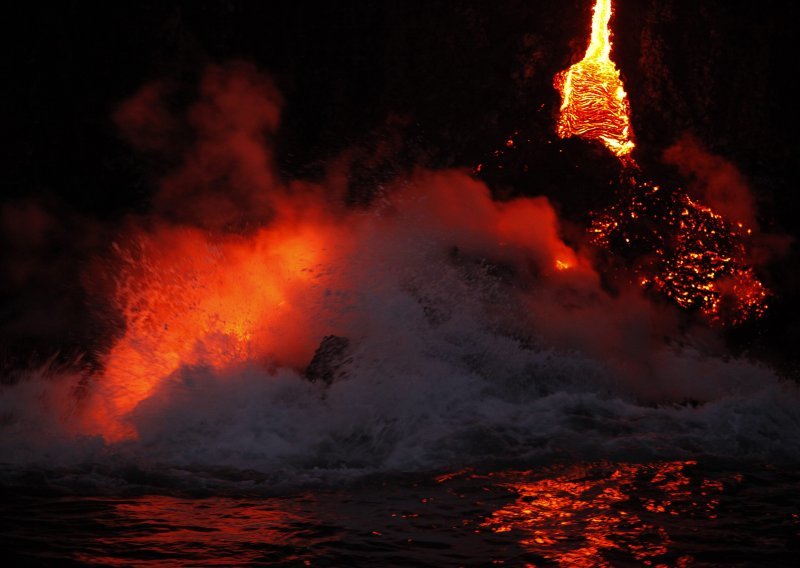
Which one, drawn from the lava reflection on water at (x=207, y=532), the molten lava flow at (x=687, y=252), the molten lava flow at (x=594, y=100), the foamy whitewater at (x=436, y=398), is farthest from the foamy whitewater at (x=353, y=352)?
the molten lava flow at (x=594, y=100)

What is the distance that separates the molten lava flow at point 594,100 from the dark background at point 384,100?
103mm

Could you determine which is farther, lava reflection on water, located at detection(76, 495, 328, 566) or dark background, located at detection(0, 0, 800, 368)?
dark background, located at detection(0, 0, 800, 368)

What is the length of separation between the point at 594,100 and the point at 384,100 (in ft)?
6.61

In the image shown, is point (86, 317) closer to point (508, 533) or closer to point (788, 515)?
point (508, 533)

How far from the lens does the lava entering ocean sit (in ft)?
27.1

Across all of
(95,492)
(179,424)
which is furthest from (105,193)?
(95,492)

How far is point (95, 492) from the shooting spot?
4609mm

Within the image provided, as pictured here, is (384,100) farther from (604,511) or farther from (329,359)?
(604,511)

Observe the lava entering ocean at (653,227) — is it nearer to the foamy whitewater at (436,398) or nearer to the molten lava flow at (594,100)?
the molten lava flow at (594,100)

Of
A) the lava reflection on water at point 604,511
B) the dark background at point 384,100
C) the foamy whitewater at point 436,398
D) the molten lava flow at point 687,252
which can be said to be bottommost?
the lava reflection on water at point 604,511

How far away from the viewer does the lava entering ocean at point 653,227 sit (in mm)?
8266

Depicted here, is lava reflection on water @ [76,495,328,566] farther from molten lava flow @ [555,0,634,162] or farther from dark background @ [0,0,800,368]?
molten lava flow @ [555,0,634,162]

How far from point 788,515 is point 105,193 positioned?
20.3 feet

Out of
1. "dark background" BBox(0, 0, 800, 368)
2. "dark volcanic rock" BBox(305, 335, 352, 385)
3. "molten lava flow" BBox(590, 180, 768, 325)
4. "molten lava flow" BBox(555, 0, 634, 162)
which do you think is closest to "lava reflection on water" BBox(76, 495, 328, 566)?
"dark volcanic rock" BBox(305, 335, 352, 385)
